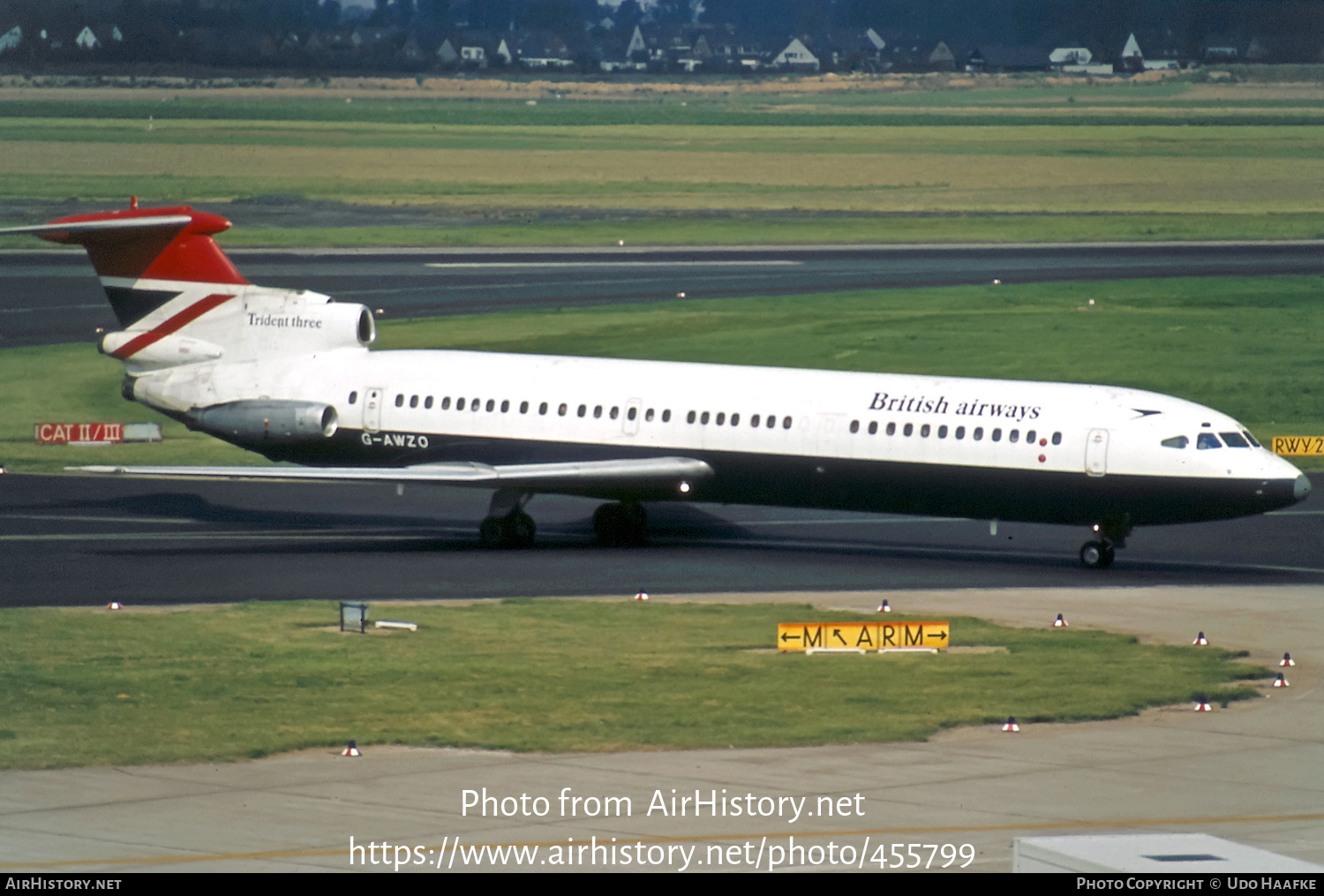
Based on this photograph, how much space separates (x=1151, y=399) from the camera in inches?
1491

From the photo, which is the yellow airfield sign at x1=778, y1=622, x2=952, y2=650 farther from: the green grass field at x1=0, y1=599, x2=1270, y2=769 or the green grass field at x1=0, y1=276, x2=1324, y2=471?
the green grass field at x1=0, y1=276, x2=1324, y2=471

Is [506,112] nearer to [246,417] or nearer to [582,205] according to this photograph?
[582,205]

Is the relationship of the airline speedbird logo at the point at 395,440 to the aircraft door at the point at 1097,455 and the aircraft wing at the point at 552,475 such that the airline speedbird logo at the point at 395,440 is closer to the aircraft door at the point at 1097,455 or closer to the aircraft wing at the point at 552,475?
the aircraft wing at the point at 552,475

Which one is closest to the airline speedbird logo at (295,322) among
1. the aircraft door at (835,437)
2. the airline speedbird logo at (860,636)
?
the aircraft door at (835,437)

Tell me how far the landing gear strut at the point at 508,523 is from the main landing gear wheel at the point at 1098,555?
1061 centimetres

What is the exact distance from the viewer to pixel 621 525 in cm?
4097

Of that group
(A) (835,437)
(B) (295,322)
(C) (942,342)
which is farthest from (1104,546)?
(C) (942,342)

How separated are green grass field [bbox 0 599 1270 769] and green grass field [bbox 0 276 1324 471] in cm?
2159

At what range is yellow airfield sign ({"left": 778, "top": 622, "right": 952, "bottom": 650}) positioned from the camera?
97.7ft

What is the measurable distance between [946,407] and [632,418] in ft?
20.2

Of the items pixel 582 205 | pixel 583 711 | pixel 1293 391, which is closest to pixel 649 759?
pixel 583 711

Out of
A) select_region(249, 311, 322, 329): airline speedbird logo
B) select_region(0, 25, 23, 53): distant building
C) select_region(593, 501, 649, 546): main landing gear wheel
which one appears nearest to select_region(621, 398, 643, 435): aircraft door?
select_region(593, 501, 649, 546): main landing gear wheel

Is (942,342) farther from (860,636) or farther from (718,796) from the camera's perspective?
(718,796)

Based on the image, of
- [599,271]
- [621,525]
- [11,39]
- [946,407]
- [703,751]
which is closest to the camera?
[703,751]
